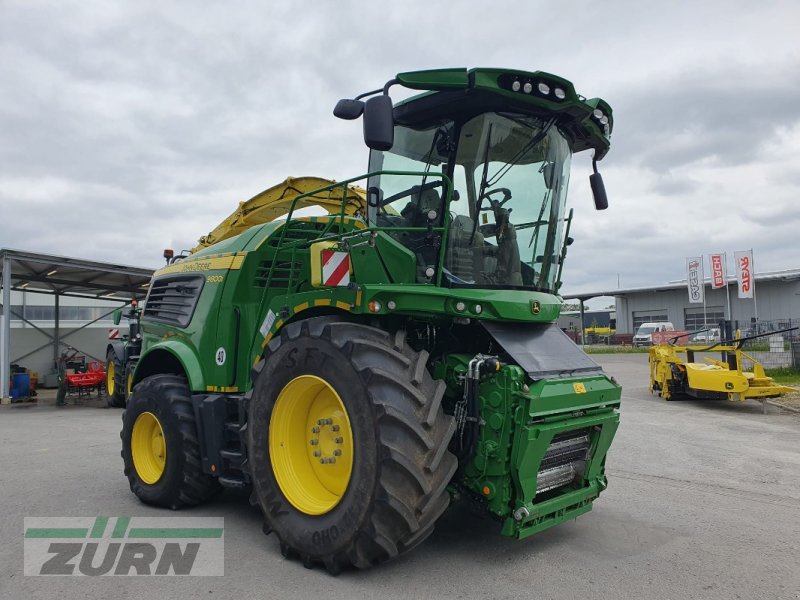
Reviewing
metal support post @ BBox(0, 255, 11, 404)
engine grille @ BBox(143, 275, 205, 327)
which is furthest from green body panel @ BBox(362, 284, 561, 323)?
metal support post @ BBox(0, 255, 11, 404)

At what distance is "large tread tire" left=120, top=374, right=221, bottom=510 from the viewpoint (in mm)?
4973

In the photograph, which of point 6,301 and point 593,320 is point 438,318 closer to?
point 6,301

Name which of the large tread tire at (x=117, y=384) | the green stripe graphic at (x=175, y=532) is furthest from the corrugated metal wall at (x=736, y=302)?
the green stripe graphic at (x=175, y=532)

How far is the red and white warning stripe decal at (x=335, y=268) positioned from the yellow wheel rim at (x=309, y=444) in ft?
2.13

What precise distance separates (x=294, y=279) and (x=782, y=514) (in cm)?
449

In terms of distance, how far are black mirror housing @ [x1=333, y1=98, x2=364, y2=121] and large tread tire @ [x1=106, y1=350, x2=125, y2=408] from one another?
12443 millimetres

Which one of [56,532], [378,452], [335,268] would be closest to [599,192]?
[335,268]

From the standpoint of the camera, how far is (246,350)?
5066 millimetres

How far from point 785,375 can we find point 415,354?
17053mm

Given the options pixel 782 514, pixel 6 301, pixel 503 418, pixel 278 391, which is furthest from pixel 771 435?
pixel 6 301

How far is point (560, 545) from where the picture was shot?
4109 millimetres

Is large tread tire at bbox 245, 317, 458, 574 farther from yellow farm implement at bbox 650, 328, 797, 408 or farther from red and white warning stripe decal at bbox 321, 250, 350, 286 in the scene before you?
yellow farm implement at bbox 650, 328, 797, 408

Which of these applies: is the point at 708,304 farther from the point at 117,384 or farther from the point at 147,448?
the point at 147,448

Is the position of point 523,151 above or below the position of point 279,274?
above
